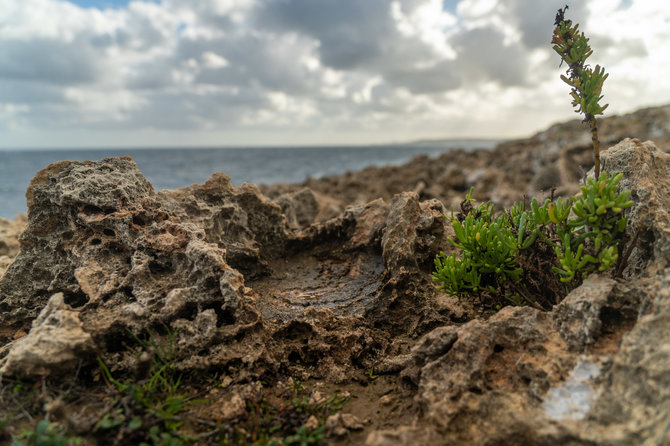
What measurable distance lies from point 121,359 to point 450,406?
2.43 meters

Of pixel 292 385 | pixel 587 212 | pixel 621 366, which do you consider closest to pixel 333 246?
pixel 292 385

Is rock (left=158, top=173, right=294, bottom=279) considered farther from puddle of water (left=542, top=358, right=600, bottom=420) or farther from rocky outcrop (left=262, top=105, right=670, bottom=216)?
rocky outcrop (left=262, top=105, right=670, bottom=216)

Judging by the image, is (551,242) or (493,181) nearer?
(551,242)

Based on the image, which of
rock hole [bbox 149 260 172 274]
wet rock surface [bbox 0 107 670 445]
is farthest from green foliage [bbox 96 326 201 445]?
rock hole [bbox 149 260 172 274]

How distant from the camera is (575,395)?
8.38 feet

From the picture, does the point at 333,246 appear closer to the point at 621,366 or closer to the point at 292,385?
the point at 292,385

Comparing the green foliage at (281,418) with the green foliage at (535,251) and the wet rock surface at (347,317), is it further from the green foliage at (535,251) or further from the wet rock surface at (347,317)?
the green foliage at (535,251)

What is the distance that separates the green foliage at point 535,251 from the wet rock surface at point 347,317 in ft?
0.74

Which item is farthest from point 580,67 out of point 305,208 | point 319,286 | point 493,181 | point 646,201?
point 493,181

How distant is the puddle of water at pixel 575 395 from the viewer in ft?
8.06

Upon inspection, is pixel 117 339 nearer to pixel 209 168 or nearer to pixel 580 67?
pixel 580 67

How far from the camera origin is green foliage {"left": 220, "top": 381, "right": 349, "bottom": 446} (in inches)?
107

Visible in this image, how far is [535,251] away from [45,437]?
3.77m

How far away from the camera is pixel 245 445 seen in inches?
106
